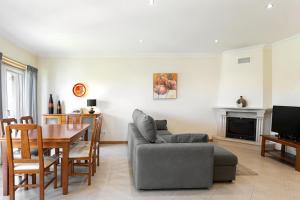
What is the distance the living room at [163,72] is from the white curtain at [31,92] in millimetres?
44

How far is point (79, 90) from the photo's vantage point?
5.48m

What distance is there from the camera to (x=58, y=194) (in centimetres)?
254

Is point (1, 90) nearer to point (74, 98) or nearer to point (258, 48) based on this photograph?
point (74, 98)

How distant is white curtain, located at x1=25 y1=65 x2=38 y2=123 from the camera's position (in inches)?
192

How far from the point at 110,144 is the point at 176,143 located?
3.24 meters

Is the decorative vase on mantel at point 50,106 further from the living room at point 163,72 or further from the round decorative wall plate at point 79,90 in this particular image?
the round decorative wall plate at point 79,90

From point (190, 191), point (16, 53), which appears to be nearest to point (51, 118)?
point (16, 53)

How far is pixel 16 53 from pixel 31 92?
3.41ft

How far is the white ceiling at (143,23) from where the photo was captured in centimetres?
270

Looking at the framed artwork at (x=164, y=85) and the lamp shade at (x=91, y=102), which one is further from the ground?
the framed artwork at (x=164, y=85)

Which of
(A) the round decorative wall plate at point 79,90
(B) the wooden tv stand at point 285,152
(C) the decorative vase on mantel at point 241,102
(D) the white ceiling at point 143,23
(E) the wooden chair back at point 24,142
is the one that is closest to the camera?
(E) the wooden chair back at point 24,142

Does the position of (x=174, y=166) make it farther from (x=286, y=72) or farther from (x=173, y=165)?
(x=286, y=72)

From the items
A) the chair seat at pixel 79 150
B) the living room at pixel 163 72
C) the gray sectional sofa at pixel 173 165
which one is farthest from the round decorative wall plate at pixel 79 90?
the gray sectional sofa at pixel 173 165

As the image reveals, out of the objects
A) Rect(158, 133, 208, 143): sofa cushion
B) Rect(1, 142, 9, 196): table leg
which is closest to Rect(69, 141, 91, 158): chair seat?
Rect(1, 142, 9, 196): table leg
